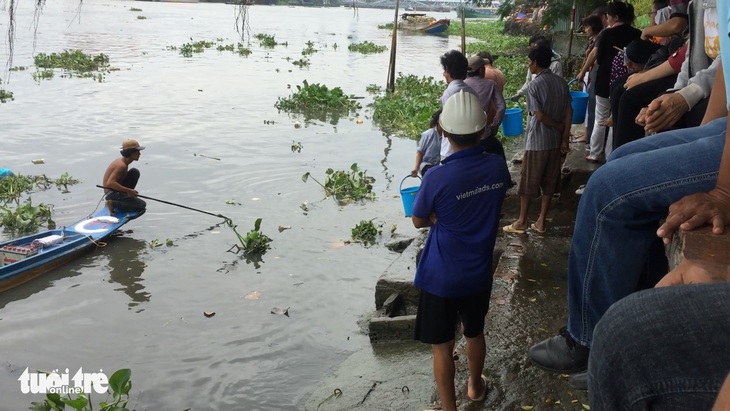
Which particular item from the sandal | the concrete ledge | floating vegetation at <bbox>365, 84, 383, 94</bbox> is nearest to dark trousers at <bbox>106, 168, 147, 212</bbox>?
the concrete ledge

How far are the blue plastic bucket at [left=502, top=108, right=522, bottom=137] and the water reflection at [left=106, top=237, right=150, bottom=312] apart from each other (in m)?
4.56

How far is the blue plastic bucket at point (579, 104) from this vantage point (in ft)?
28.1

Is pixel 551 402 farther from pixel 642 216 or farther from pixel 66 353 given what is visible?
pixel 66 353

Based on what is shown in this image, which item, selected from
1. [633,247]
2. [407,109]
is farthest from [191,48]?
[633,247]

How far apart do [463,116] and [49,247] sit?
20.8ft

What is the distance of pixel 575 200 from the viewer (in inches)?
281

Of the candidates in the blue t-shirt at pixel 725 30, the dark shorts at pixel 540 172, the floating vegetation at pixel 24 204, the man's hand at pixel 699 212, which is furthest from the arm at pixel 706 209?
the floating vegetation at pixel 24 204

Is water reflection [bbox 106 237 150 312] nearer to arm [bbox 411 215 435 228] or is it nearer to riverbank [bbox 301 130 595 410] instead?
riverbank [bbox 301 130 595 410]

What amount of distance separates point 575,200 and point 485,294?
3.87 m

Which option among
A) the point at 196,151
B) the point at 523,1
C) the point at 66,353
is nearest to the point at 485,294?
the point at 66,353

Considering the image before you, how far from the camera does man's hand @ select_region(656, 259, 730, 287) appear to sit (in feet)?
5.16

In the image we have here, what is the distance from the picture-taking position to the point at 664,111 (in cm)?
269

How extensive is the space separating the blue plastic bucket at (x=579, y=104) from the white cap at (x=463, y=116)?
546 cm

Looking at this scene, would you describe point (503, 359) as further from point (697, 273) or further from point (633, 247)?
point (697, 273)
